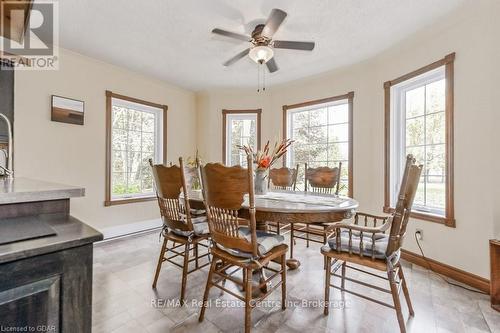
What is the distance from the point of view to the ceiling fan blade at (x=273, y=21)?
6.18 ft

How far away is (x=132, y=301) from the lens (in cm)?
192

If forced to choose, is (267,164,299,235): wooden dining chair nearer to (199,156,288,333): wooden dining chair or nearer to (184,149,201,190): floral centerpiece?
(184,149,201,190): floral centerpiece

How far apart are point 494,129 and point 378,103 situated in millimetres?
1336

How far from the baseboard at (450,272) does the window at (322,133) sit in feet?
3.57

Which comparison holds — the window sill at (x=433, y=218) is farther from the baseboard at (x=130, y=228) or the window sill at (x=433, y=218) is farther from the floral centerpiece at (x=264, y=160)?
the baseboard at (x=130, y=228)

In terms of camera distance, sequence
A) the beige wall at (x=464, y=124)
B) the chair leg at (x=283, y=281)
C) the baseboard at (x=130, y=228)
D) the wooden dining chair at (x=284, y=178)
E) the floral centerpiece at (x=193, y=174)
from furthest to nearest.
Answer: the floral centerpiece at (x=193, y=174), the baseboard at (x=130, y=228), the wooden dining chair at (x=284, y=178), the beige wall at (x=464, y=124), the chair leg at (x=283, y=281)

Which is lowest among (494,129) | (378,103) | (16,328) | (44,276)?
(16,328)

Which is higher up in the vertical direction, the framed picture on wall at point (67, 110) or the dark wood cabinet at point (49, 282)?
the framed picture on wall at point (67, 110)

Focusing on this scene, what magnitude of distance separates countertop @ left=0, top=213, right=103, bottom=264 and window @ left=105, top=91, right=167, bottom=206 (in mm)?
2684

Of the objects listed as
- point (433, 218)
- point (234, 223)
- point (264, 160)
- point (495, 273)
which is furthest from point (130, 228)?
point (495, 273)

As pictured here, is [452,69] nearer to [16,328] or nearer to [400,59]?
[400,59]

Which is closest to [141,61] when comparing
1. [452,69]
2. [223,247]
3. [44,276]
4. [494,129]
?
[223,247]

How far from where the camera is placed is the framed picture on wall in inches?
117

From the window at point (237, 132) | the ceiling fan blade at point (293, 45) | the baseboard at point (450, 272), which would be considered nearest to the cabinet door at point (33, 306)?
the ceiling fan blade at point (293, 45)
